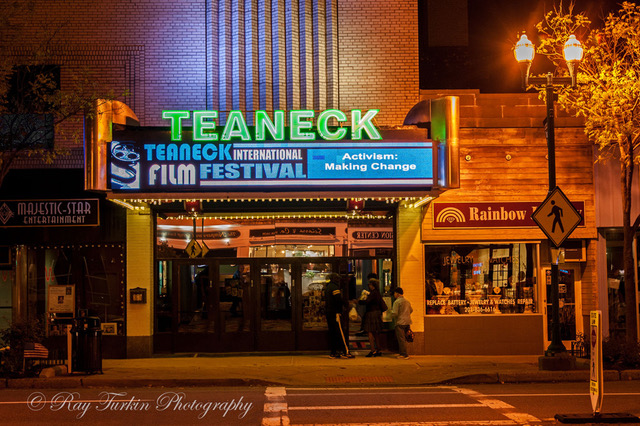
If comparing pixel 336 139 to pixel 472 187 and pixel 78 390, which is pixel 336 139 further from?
pixel 78 390

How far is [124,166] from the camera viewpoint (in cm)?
1501

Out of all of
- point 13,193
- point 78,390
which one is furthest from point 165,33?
point 78,390

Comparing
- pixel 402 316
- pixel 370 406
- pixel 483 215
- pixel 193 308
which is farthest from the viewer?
pixel 193 308

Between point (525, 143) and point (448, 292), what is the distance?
13.6 ft

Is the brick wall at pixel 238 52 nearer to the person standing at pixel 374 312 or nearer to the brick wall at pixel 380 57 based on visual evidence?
the brick wall at pixel 380 57

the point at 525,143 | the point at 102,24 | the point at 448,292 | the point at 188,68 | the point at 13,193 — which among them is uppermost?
the point at 102,24

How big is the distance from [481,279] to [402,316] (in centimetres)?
241

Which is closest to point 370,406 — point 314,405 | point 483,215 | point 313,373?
point 314,405

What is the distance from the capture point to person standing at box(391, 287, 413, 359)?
16469mm

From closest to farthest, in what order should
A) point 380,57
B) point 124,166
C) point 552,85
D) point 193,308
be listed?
point 552,85 < point 124,166 < point 193,308 < point 380,57

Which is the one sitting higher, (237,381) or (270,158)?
(270,158)

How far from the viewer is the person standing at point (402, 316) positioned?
1647 cm

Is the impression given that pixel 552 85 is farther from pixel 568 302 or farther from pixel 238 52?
pixel 238 52

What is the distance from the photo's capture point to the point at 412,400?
36.4ft
